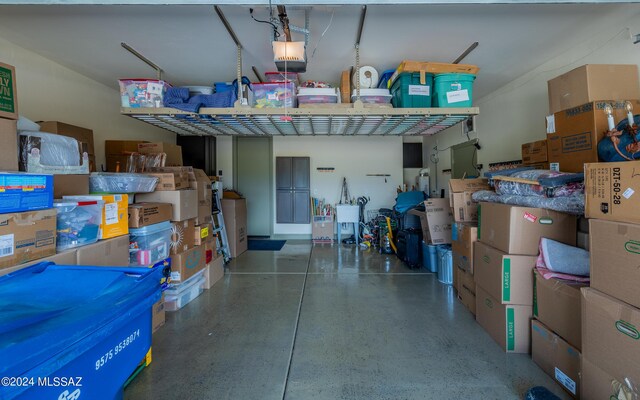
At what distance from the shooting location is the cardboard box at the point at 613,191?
1159 millimetres

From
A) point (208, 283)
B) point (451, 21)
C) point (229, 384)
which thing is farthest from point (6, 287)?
point (451, 21)

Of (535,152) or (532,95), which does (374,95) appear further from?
(532,95)

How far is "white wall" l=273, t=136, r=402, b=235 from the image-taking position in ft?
18.9

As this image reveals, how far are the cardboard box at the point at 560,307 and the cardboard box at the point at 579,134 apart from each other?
3.23 feet

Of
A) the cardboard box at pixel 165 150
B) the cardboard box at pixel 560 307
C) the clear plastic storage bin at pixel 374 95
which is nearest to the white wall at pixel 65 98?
the cardboard box at pixel 165 150

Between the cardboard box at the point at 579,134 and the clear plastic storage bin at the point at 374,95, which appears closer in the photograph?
the cardboard box at the point at 579,134

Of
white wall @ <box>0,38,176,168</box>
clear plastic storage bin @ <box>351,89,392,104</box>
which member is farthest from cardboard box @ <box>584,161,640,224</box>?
white wall @ <box>0,38,176,168</box>

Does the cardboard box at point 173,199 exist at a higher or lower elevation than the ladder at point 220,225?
higher

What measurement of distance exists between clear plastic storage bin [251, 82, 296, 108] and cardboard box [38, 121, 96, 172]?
162 centimetres

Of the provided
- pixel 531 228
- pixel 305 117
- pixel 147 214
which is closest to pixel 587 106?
pixel 531 228

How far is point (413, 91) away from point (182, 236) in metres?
2.86

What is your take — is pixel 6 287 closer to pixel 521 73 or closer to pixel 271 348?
pixel 271 348

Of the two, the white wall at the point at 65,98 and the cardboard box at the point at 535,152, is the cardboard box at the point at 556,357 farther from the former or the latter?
the white wall at the point at 65,98

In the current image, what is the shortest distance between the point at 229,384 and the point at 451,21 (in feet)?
10.6
